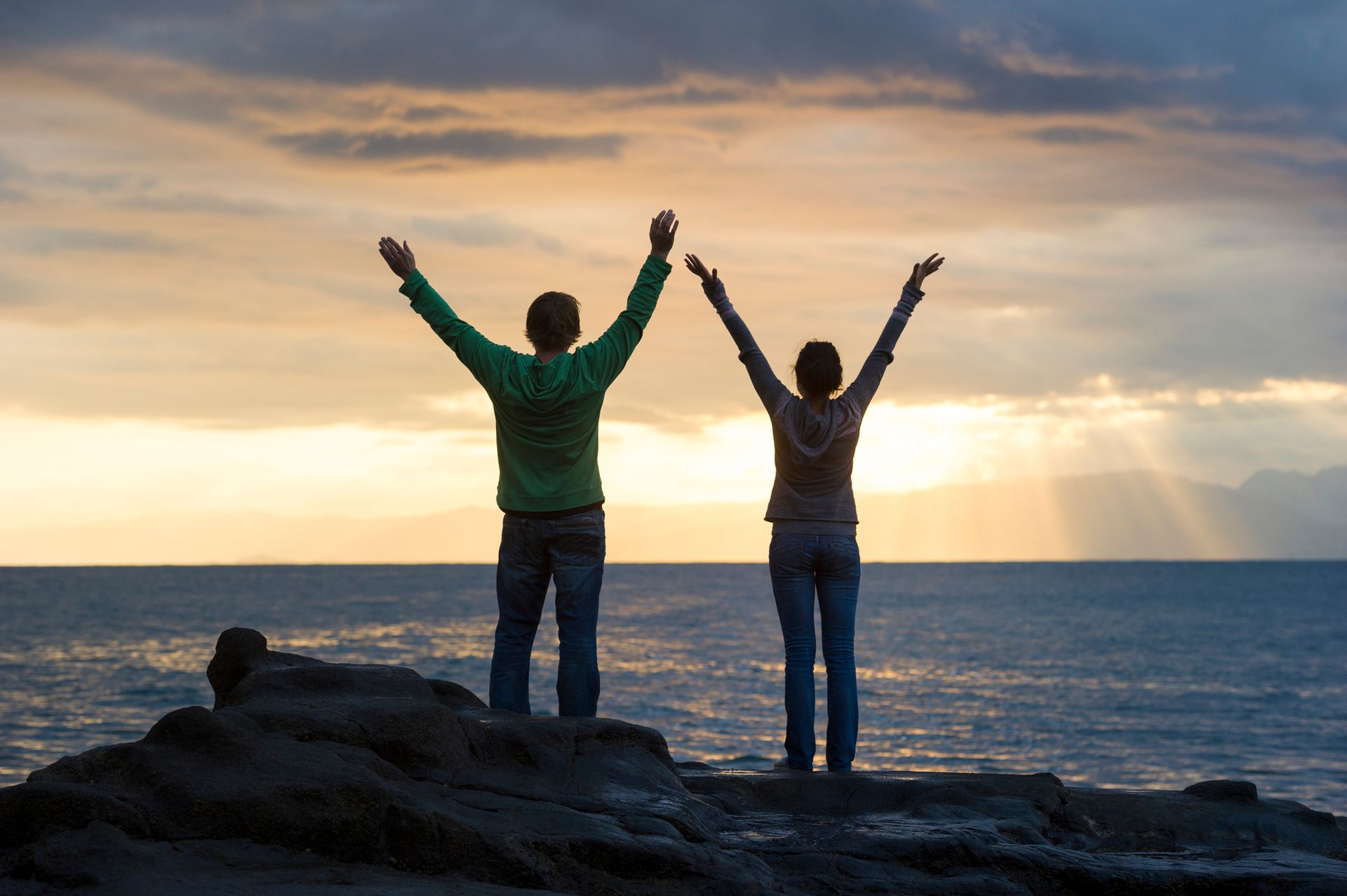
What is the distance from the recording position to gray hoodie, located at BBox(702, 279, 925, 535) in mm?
7156

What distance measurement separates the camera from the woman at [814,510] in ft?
23.5

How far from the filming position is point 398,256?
6879mm

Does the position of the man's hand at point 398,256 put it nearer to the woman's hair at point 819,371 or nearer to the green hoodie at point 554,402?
the green hoodie at point 554,402

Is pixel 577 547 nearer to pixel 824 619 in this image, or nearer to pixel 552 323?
pixel 552 323

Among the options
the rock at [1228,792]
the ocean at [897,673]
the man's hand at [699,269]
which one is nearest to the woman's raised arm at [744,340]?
the man's hand at [699,269]

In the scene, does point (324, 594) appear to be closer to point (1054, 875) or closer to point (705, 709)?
point (705, 709)

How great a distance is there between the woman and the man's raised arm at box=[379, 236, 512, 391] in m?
1.43

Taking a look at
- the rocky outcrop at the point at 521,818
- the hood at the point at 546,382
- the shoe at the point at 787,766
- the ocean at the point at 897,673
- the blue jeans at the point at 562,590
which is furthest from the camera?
the ocean at the point at 897,673

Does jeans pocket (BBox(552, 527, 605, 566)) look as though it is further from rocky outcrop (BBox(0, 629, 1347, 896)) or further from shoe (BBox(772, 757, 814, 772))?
shoe (BBox(772, 757, 814, 772))

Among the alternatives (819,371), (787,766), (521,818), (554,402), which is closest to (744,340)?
(819,371)

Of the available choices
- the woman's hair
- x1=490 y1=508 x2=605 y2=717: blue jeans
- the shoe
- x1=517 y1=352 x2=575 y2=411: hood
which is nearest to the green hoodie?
x1=517 y1=352 x2=575 y2=411: hood

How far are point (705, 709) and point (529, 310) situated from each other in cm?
2418

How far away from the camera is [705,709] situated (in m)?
29.8

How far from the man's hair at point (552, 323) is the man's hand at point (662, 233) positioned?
0.59m
